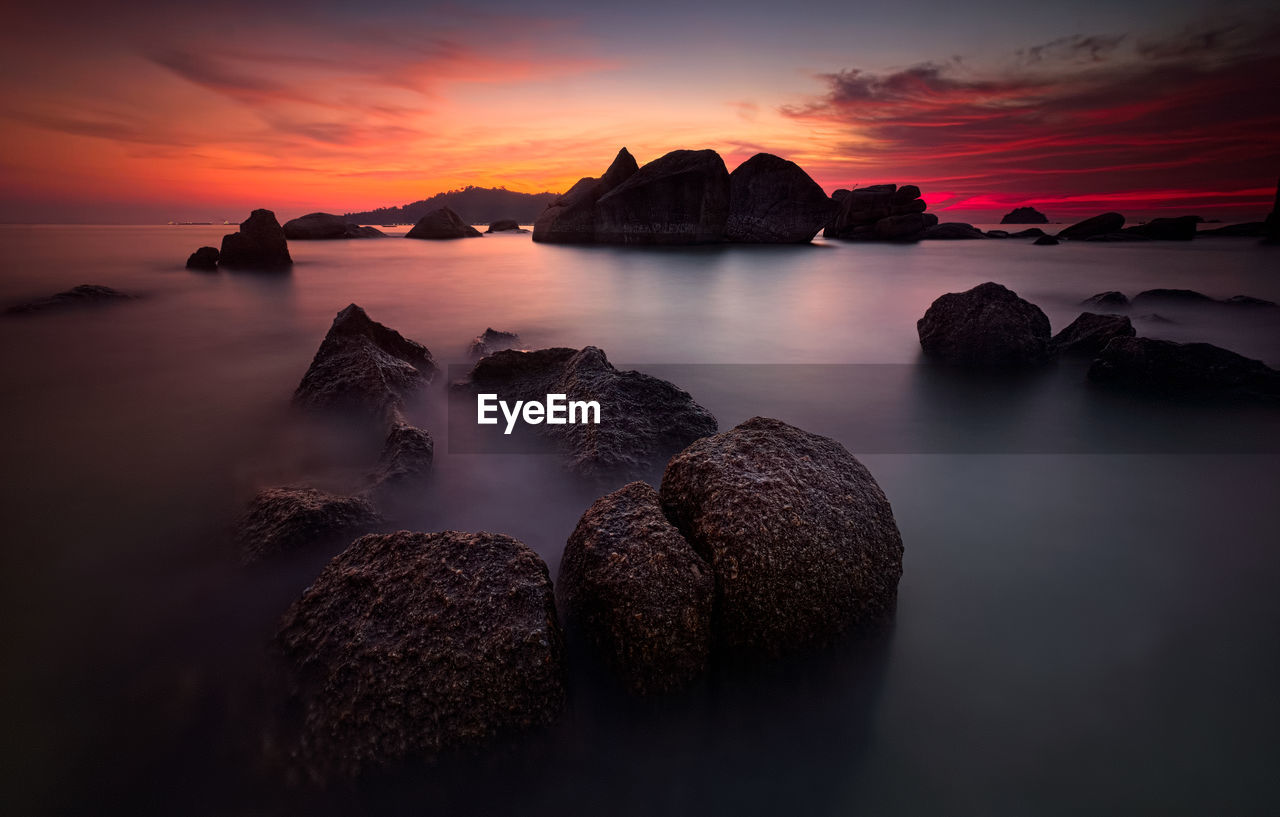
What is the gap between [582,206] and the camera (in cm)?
3375

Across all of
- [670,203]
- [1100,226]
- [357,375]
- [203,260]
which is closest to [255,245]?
[203,260]

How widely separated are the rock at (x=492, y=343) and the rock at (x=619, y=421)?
2666 millimetres

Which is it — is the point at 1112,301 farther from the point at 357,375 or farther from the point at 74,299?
the point at 74,299

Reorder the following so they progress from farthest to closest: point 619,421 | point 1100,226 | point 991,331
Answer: point 1100,226
point 991,331
point 619,421

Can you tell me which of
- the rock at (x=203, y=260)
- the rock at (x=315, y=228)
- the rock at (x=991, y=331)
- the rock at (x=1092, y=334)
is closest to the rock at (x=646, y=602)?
the rock at (x=991, y=331)

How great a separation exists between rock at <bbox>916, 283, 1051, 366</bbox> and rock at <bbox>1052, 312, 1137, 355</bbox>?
14.0 inches

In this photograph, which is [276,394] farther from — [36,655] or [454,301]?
[454,301]

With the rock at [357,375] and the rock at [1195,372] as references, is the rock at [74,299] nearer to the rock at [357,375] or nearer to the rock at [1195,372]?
the rock at [357,375]

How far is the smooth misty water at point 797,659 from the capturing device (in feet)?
6.96

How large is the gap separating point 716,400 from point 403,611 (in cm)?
472

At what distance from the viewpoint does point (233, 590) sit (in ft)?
9.66

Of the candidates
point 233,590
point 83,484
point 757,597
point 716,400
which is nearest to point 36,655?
point 233,590

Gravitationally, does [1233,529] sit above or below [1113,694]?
above

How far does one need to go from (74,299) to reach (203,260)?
7.18 meters
